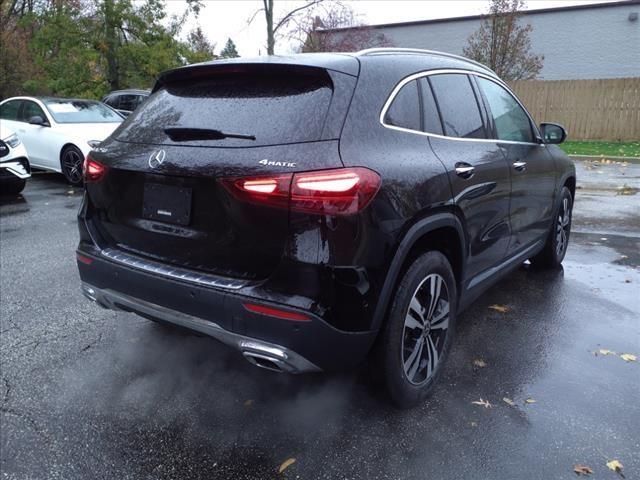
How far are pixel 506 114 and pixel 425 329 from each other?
1948mm

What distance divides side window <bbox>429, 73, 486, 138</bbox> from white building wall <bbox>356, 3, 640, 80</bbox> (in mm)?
27856

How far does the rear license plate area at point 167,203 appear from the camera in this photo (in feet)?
A: 8.09

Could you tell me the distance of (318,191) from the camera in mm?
2141

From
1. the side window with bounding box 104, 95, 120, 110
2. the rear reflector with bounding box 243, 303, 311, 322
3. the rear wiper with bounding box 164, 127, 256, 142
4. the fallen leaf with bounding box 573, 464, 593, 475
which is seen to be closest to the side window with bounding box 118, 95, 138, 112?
the side window with bounding box 104, 95, 120, 110

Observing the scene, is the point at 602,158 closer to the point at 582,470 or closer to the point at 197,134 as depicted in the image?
the point at 582,470

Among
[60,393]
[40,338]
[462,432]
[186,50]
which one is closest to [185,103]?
[60,393]

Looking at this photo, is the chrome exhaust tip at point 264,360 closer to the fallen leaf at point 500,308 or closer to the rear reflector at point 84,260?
the rear reflector at point 84,260

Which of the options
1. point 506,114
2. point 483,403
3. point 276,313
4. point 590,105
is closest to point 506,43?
point 590,105

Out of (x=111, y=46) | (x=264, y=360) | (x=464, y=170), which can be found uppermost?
(x=111, y=46)

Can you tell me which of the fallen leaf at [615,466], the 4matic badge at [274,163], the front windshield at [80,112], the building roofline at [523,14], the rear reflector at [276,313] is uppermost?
the building roofline at [523,14]

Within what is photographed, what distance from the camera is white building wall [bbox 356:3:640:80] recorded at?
2650cm

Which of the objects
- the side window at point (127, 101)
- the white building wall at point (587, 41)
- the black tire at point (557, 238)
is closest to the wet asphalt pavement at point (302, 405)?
the black tire at point (557, 238)

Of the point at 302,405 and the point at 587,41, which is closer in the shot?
the point at 302,405

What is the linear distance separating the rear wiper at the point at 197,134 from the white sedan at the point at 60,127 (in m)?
7.13
